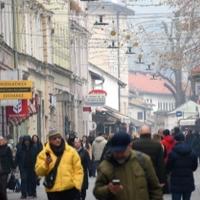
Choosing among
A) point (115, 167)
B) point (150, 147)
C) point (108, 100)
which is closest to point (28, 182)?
point (150, 147)

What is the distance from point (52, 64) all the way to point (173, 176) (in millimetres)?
46241

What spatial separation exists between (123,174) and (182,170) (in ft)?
25.5

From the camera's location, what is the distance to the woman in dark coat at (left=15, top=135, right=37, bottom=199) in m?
27.8

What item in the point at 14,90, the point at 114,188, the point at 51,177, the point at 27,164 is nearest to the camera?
the point at 114,188

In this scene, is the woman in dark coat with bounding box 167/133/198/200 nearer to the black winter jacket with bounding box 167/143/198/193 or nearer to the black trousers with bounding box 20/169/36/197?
the black winter jacket with bounding box 167/143/198/193

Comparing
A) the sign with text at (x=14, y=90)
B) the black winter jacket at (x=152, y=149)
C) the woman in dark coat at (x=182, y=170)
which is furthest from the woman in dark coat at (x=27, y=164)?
the black winter jacket at (x=152, y=149)

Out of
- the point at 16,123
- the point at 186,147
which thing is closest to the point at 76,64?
the point at 16,123

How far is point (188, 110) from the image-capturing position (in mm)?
78562

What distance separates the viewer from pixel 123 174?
36.5 ft

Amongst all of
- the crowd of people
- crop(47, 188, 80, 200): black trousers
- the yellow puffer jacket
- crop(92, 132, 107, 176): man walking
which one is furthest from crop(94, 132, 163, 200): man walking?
crop(92, 132, 107, 176): man walking

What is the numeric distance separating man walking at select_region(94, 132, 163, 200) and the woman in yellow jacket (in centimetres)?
478

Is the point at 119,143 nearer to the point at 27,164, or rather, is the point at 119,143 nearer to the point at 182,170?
the point at 182,170

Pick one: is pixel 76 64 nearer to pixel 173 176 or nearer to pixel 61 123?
pixel 61 123

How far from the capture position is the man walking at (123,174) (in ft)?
36.1
